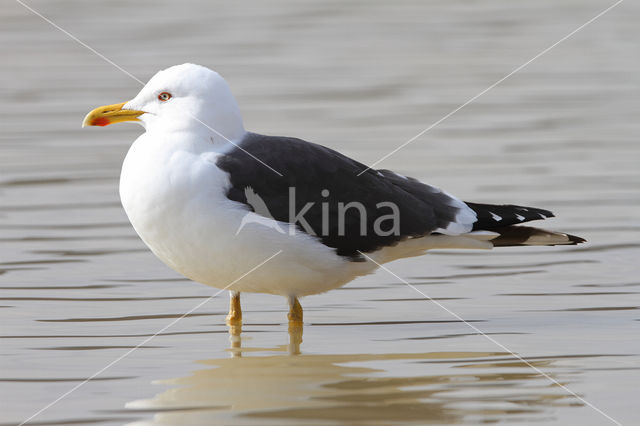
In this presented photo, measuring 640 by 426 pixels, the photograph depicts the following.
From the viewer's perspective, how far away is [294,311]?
637cm

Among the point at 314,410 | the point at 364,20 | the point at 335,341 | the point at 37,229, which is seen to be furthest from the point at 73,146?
the point at 364,20

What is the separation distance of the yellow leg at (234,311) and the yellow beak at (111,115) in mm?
1057

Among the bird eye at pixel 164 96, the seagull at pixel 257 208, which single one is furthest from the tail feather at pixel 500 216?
the bird eye at pixel 164 96

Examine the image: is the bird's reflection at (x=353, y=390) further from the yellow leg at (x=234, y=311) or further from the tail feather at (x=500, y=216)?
the tail feather at (x=500, y=216)

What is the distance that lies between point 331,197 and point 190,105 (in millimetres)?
869

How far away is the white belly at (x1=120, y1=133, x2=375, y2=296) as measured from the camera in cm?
580

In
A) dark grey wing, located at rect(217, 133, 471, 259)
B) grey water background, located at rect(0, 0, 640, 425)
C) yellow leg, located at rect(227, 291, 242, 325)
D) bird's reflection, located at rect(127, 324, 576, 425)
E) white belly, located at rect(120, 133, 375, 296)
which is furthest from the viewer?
yellow leg, located at rect(227, 291, 242, 325)

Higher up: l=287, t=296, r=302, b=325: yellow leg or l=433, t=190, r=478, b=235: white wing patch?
l=433, t=190, r=478, b=235: white wing patch

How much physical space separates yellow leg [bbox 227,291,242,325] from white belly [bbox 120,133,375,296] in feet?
0.98

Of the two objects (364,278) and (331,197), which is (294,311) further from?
(364,278)

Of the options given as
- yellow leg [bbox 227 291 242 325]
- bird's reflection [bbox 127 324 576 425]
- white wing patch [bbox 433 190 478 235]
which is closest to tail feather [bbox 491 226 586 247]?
white wing patch [bbox 433 190 478 235]

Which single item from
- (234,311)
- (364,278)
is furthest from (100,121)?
(364,278)

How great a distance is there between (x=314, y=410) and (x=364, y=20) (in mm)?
13661

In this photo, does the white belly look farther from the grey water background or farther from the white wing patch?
the white wing patch
